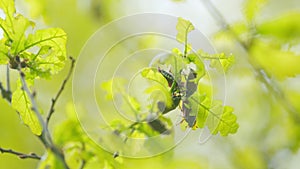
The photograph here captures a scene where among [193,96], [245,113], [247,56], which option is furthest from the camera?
[245,113]

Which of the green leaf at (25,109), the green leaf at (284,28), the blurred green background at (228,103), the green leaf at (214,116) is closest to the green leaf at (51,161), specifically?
the green leaf at (25,109)

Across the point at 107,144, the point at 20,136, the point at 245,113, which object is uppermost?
the point at 245,113

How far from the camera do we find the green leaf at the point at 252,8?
1002 mm

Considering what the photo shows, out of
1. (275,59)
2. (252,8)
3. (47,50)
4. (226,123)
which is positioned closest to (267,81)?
(275,59)

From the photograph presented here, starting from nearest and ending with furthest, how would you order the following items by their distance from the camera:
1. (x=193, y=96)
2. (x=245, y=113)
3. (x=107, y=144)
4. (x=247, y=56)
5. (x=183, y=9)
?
(x=193, y=96)
(x=107, y=144)
(x=247, y=56)
(x=245, y=113)
(x=183, y=9)

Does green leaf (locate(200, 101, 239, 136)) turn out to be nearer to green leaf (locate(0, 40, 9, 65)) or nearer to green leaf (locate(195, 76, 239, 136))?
green leaf (locate(195, 76, 239, 136))

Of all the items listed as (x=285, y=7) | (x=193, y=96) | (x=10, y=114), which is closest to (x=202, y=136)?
(x=193, y=96)

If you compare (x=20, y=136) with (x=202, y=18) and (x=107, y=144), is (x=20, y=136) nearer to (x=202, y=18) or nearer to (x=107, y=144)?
(x=202, y=18)

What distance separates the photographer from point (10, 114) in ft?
4.85

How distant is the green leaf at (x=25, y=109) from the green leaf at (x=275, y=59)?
0.50m

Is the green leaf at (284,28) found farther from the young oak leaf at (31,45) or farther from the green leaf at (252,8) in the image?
the young oak leaf at (31,45)

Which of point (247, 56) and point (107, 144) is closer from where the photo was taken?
point (107, 144)

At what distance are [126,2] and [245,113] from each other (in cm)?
52

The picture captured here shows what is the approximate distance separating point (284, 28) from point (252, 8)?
92 millimetres
